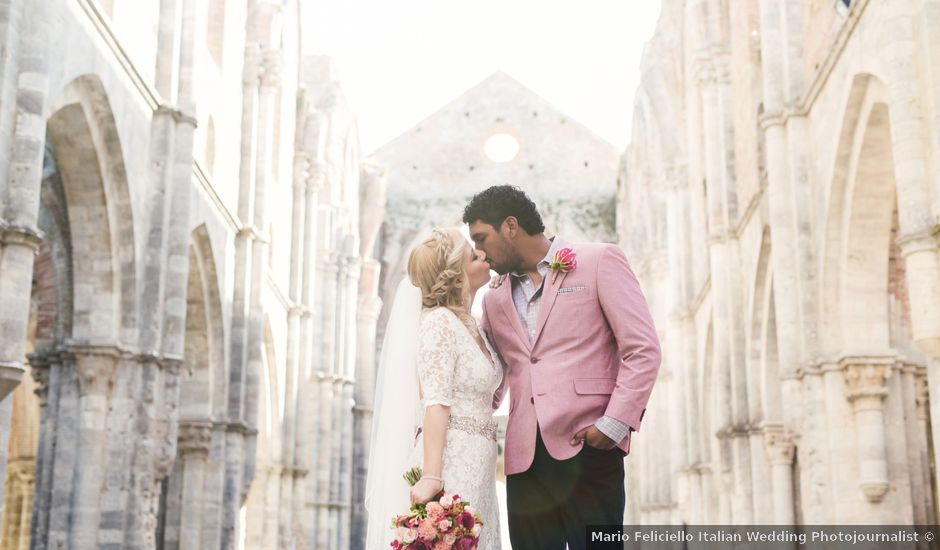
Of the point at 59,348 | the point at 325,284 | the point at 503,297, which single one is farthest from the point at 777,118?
the point at 325,284

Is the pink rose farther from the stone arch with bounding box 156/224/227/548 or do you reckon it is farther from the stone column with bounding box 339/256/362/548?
the stone column with bounding box 339/256/362/548

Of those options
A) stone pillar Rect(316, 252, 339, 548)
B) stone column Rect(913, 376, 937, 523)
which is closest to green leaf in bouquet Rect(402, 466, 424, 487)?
stone column Rect(913, 376, 937, 523)

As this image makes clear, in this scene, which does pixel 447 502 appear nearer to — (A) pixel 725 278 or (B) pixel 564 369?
(B) pixel 564 369

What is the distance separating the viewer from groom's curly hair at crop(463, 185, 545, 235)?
191 inches

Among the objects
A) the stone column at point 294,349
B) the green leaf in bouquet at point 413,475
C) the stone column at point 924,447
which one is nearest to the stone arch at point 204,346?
the stone column at point 294,349

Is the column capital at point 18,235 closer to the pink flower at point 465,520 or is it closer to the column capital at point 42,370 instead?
the column capital at point 42,370

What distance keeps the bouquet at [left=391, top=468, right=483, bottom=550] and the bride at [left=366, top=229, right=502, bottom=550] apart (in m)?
0.11

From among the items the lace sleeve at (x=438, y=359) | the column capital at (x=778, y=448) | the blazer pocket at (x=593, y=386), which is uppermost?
the column capital at (x=778, y=448)

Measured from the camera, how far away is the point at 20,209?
10.2 metres

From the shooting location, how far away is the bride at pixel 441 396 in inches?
194

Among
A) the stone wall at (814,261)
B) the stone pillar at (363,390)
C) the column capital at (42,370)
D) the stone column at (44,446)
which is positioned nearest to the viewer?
the stone wall at (814,261)

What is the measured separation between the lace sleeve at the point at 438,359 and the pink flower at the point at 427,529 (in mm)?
491

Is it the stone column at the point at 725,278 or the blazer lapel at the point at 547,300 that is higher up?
the stone column at the point at 725,278

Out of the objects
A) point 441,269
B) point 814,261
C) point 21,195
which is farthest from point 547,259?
point 814,261
